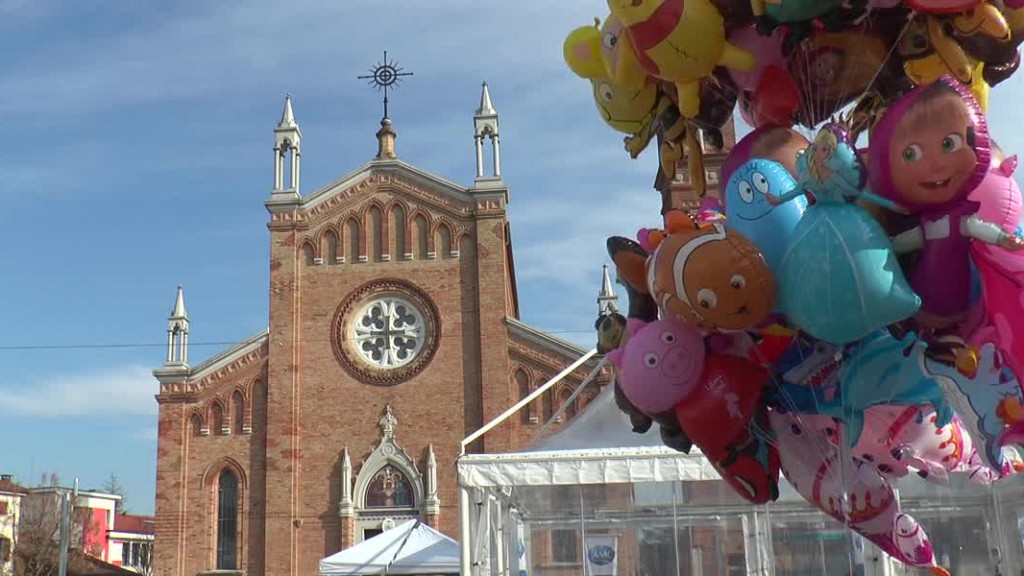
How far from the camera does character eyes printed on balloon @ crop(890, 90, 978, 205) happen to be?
14.0 feet

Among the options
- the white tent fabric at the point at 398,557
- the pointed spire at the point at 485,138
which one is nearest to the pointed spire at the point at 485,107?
the pointed spire at the point at 485,138

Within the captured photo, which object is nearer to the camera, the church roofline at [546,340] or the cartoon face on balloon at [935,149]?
the cartoon face on balloon at [935,149]

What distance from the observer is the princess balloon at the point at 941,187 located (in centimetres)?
428

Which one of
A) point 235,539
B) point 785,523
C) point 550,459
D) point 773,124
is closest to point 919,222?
point 773,124

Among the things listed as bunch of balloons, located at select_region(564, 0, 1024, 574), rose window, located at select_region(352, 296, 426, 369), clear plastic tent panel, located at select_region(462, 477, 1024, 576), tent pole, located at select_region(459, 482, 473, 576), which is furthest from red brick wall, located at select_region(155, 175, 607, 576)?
bunch of balloons, located at select_region(564, 0, 1024, 574)

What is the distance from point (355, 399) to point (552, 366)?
497 centimetres

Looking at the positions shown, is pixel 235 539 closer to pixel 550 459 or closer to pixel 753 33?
pixel 550 459

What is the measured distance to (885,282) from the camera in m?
4.17

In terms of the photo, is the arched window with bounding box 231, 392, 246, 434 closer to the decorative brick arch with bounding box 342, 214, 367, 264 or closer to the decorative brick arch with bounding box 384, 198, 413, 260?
the decorative brick arch with bounding box 342, 214, 367, 264

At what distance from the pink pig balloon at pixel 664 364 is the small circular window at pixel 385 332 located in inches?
733

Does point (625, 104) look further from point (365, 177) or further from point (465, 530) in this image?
point (365, 177)

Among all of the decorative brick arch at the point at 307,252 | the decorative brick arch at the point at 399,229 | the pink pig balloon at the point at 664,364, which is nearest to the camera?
the pink pig balloon at the point at 664,364

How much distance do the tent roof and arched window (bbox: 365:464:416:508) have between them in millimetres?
13301

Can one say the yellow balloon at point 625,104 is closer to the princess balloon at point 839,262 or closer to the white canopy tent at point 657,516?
the princess balloon at point 839,262
